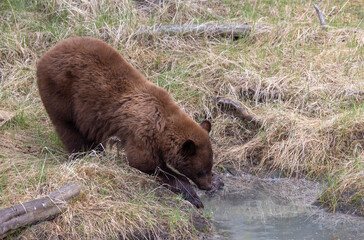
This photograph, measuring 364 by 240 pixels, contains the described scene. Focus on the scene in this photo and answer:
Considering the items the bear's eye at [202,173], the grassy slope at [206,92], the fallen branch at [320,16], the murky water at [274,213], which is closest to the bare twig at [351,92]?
the grassy slope at [206,92]

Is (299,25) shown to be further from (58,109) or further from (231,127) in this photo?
(58,109)

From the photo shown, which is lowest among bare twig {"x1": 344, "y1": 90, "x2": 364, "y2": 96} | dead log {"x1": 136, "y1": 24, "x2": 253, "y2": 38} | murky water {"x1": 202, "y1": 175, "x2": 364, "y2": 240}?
murky water {"x1": 202, "y1": 175, "x2": 364, "y2": 240}

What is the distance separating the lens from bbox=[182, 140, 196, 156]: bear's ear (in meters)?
5.38

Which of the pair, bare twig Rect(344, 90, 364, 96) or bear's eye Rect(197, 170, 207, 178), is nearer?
bear's eye Rect(197, 170, 207, 178)

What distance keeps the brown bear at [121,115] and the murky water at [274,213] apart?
0.44 m

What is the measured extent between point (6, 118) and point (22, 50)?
177 centimetres

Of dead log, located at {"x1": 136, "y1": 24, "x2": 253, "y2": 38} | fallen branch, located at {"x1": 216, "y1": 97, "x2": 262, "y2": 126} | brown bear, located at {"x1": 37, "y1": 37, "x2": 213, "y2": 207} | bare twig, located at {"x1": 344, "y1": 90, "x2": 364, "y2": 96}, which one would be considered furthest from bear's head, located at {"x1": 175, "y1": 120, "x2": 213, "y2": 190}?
dead log, located at {"x1": 136, "y1": 24, "x2": 253, "y2": 38}

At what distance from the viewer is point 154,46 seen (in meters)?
8.77

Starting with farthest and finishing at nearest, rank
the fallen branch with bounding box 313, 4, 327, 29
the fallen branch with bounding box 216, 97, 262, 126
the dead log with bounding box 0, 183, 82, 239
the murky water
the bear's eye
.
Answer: the fallen branch with bounding box 313, 4, 327, 29 → the fallen branch with bounding box 216, 97, 262, 126 → the bear's eye → the murky water → the dead log with bounding box 0, 183, 82, 239

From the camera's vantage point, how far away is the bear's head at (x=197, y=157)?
549 cm

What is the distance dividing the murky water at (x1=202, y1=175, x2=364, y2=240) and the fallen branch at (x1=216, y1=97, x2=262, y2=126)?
0.93m

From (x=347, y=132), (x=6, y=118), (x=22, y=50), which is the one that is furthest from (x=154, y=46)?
(x=347, y=132)

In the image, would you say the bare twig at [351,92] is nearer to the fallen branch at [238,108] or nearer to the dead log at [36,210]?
the fallen branch at [238,108]

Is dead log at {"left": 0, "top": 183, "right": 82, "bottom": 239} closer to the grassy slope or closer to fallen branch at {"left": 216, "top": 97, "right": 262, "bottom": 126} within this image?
the grassy slope
